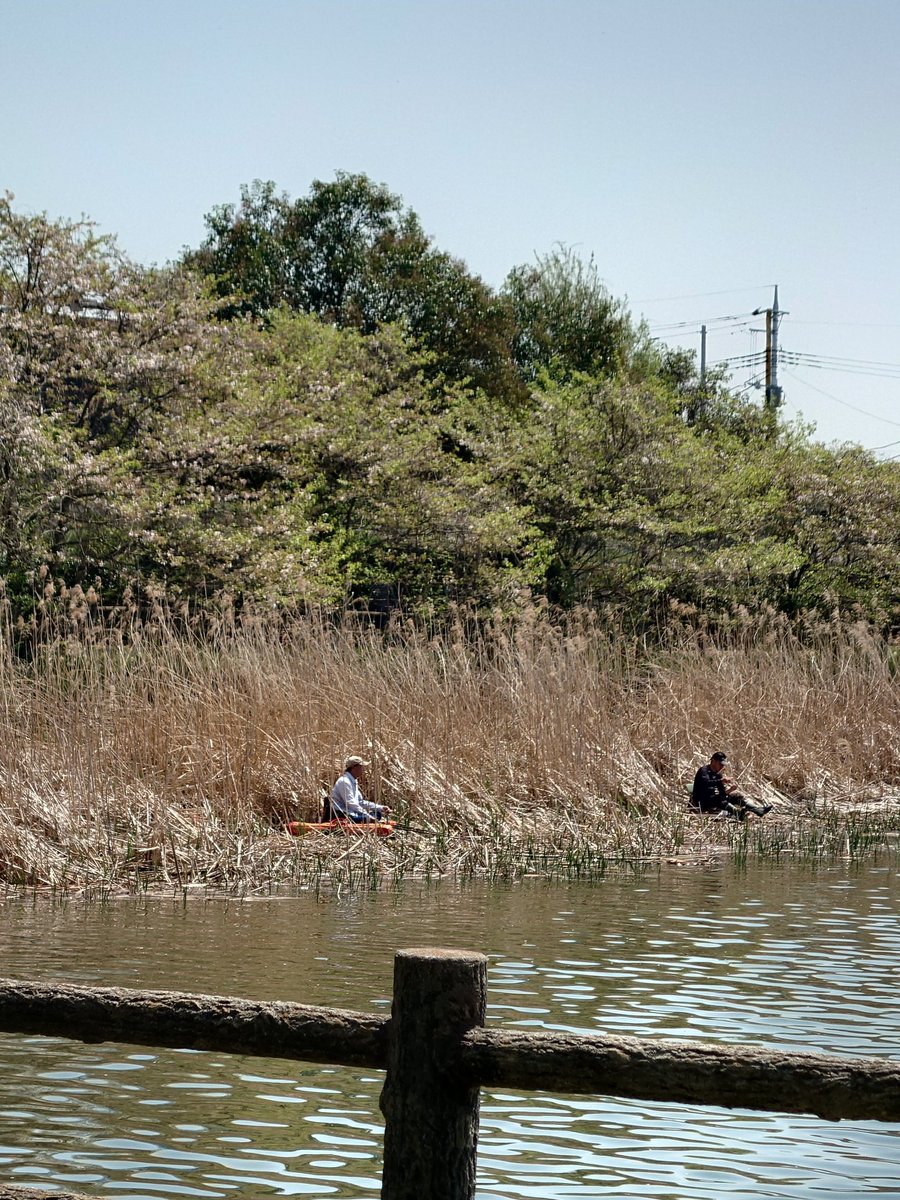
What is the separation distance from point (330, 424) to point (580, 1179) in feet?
70.5

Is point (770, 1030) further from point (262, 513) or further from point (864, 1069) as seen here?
point (262, 513)

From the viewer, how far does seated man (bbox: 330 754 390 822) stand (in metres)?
13.0

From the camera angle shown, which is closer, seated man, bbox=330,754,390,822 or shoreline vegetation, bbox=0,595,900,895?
shoreline vegetation, bbox=0,595,900,895

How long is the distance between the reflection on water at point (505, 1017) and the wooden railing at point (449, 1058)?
1966mm

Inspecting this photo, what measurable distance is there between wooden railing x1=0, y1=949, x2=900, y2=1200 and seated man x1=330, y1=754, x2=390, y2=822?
32.0 feet

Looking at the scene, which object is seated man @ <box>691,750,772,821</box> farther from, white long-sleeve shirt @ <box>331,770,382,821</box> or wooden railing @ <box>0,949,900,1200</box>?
wooden railing @ <box>0,949,900,1200</box>

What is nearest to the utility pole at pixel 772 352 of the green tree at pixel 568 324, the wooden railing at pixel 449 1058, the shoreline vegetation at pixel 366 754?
the green tree at pixel 568 324

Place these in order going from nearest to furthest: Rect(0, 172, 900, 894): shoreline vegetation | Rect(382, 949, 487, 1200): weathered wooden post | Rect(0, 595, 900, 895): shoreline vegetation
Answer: Rect(382, 949, 487, 1200): weathered wooden post
Rect(0, 595, 900, 895): shoreline vegetation
Rect(0, 172, 900, 894): shoreline vegetation

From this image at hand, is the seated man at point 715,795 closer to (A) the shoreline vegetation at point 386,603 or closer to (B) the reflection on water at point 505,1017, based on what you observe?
(A) the shoreline vegetation at point 386,603

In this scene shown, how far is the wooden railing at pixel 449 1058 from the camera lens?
2828 mm

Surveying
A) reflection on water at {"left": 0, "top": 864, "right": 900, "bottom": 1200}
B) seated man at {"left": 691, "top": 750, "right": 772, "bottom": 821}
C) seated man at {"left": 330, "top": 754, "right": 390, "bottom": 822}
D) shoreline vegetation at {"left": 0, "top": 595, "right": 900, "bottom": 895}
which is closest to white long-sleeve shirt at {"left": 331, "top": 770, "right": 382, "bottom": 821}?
seated man at {"left": 330, "top": 754, "right": 390, "bottom": 822}

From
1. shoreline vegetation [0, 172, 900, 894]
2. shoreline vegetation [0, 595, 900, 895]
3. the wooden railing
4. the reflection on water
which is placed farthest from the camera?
shoreline vegetation [0, 172, 900, 894]

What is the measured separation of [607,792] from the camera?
14625 mm

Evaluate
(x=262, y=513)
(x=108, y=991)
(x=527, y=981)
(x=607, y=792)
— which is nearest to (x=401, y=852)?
(x=607, y=792)
